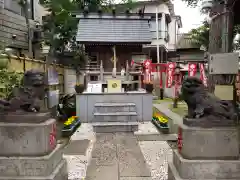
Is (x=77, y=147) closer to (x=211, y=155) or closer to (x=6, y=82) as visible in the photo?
(x=6, y=82)

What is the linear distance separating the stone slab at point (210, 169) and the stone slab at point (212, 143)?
0.09m

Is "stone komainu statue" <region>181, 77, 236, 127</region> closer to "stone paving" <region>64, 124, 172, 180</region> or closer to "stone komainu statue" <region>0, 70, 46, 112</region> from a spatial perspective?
"stone paving" <region>64, 124, 172, 180</region>

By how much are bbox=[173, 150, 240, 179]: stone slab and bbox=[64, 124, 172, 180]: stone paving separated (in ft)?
3.91

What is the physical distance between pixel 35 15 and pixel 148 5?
11.6 metres

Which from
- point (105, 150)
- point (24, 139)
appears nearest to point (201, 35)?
point (105, 150)

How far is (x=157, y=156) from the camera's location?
5664 mm

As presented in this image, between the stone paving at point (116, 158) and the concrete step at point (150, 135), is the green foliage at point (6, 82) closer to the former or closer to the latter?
the stone paving at point (116, 158)

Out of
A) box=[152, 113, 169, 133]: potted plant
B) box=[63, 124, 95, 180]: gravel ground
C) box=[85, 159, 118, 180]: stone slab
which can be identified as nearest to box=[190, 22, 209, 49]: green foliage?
box=[152, 113, 169, 133]: potted plant

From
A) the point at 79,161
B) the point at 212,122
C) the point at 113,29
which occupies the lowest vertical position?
the point at 79,161

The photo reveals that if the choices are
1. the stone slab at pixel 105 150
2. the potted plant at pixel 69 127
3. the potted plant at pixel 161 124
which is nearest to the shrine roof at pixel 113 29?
the potted plant at pixel 161 124

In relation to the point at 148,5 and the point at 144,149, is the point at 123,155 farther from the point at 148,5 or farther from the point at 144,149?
the point at 148,5

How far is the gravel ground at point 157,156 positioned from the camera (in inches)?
183

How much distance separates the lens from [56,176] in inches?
145

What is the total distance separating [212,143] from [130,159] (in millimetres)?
2598
